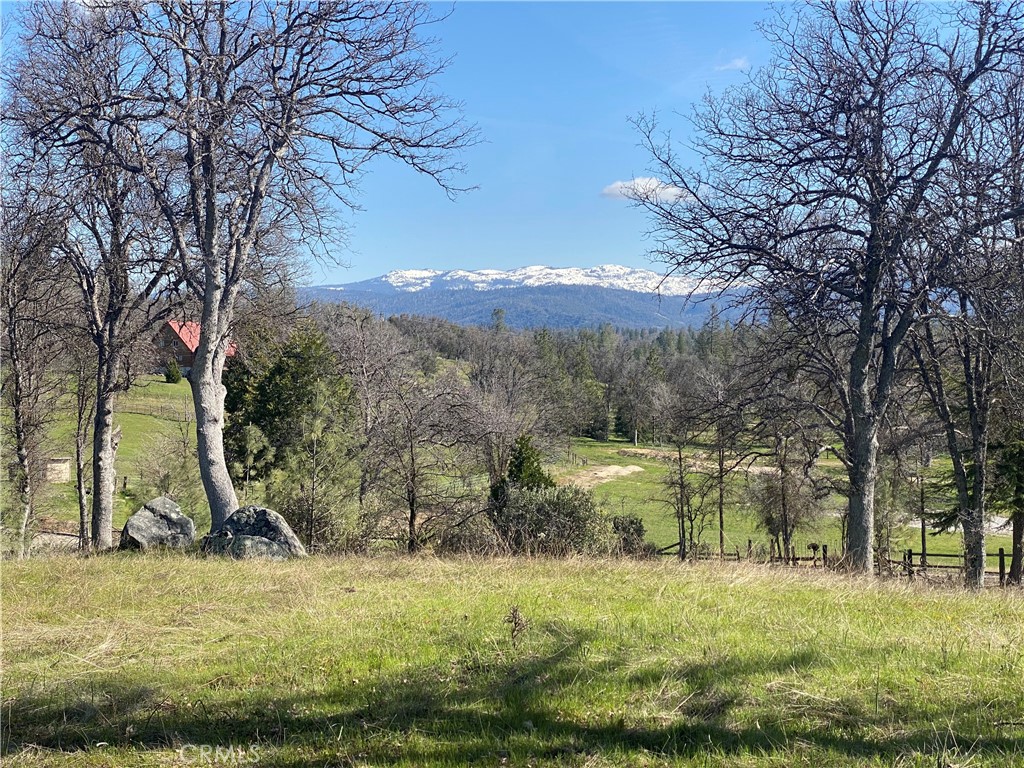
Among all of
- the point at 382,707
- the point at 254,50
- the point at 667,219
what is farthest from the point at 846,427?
the point at 254,50

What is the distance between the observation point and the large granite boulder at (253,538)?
905 cm

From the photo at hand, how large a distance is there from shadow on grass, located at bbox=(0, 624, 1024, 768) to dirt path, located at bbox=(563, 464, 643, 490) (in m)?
44.3

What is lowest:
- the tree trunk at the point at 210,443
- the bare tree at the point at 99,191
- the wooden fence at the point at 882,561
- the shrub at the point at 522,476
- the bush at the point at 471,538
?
the wooden fence at the point at 882,561

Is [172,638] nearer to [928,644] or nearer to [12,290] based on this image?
[928,644]

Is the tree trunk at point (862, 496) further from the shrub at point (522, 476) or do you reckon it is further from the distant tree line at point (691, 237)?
the shrub at point (522, 476)

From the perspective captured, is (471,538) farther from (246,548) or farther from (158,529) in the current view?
(158,529)

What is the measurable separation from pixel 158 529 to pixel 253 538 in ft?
5.47

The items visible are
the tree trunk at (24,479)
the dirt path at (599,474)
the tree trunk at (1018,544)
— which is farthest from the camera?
the dirt path at (599,474)

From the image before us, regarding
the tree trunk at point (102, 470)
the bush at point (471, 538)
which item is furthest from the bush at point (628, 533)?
the tree trunk at point (102, 470)

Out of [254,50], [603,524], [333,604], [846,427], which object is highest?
[254,50]

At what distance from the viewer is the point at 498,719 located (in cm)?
358

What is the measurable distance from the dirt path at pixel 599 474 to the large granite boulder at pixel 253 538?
129 feet

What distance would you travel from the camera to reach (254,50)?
33.3 feet

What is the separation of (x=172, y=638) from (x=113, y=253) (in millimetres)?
10862
